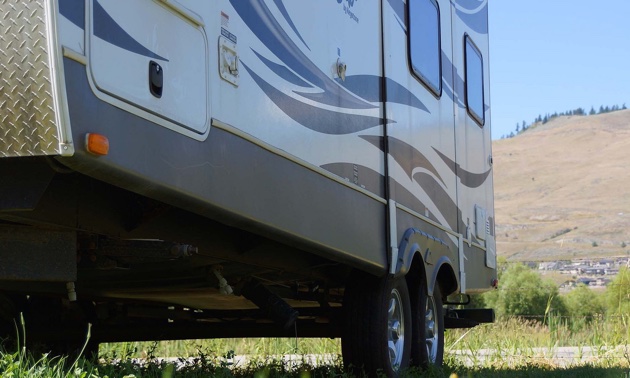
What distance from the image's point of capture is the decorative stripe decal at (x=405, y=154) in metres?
7.11

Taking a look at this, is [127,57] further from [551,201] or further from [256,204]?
[551,201]

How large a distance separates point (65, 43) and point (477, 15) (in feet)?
23.7

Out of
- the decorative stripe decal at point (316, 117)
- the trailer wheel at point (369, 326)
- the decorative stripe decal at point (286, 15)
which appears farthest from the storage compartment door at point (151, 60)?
the trailer wheel at point (369, 326)

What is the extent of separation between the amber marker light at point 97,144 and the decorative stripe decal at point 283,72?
57.2 inches

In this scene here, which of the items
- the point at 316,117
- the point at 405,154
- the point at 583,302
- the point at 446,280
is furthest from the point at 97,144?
the point at 583,302

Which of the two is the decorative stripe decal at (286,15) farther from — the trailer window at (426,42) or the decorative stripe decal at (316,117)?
the trailer window at (426,42)

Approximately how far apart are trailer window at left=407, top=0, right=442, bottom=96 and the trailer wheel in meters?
1.77

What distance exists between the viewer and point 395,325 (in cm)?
756

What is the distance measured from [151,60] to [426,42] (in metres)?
4.45

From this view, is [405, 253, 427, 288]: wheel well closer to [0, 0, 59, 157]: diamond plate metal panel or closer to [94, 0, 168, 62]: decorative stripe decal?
[94, 0, 168, 62]: decorative stripe decal

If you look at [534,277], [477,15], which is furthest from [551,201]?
[477,15]

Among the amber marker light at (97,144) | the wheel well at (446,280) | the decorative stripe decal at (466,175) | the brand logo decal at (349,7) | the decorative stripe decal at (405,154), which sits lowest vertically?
the wheel well at (446,280)

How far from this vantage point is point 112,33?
13.5 feet

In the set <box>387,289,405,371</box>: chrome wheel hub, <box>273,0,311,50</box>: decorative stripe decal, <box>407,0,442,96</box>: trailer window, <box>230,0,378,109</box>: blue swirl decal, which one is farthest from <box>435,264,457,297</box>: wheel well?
<box>273,0,311,50</box>: decorative stripe decal
